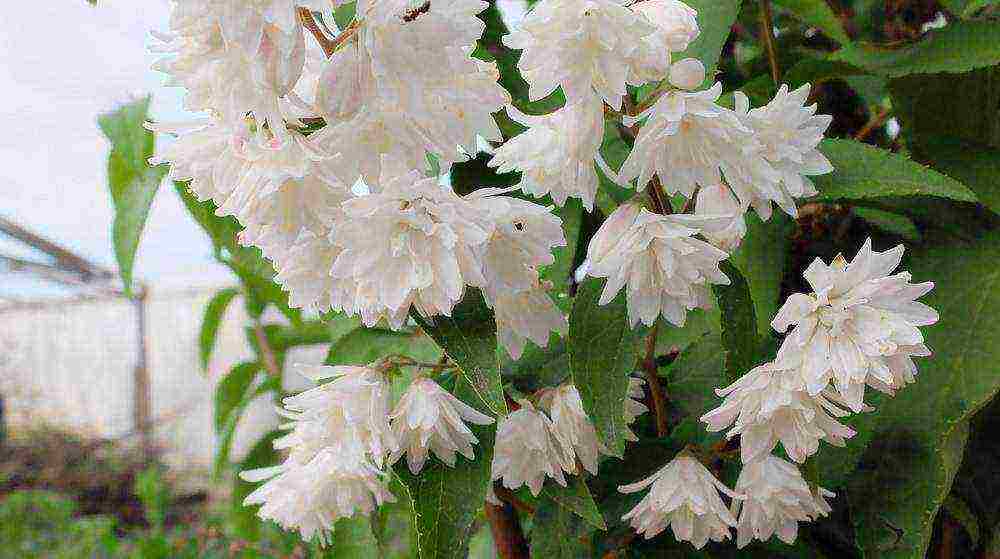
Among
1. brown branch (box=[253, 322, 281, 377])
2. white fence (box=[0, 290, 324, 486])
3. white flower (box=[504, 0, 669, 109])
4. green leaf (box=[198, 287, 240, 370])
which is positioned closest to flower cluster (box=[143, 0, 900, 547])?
white flower (box=[504, 0, 669, 109])

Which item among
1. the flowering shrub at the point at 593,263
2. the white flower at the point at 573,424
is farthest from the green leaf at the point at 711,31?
the white flower at the point at 573,424

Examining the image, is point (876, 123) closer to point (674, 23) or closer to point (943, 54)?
point (943, 54)

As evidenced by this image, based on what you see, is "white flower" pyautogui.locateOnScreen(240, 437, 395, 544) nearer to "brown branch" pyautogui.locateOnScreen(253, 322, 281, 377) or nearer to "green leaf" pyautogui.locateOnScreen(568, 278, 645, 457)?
"green leaf" pyautogui.locateOnScreen(568, 278, 645, 457)

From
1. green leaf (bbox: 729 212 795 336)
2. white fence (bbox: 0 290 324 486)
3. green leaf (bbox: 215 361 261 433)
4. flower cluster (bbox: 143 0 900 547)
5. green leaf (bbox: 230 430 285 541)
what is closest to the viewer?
flower cluster (bbox: 143 0 900 547)

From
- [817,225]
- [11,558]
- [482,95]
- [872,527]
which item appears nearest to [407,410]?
[482,95]

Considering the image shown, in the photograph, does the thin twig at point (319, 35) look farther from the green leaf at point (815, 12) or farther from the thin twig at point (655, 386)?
the green leaf at point (815, 12)

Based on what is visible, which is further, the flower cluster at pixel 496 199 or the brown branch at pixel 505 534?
the brown branch at pixel 505 534

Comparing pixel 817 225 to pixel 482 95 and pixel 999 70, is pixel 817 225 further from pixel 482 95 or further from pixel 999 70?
pixel 482 95
